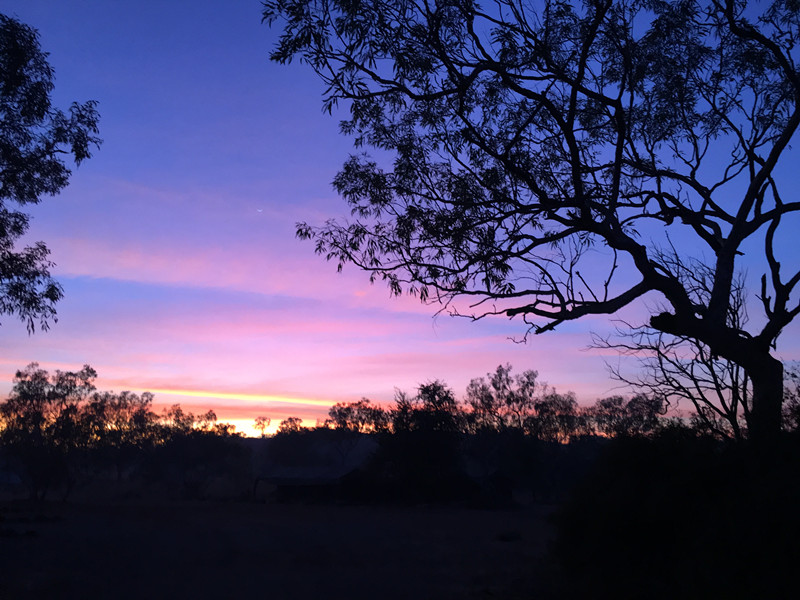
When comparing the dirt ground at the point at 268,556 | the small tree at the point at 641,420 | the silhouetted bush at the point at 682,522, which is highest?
the small tree at the point at 641,420

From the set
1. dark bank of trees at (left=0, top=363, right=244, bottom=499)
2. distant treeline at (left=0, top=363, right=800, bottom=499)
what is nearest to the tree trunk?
distant treeline at (left=0, top=363, right=800, bottom=499)

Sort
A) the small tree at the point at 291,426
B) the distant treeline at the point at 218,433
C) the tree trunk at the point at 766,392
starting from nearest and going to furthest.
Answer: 1. the tree trunk at the point at 766,392
2. the distant treeline at the point at 218,433
3. the small tree at the point at 291,426

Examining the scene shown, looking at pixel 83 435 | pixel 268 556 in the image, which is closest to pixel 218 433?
pixel 83 435

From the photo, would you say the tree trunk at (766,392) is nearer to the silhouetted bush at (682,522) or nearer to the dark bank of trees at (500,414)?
the silhouetted bush at (682,522)

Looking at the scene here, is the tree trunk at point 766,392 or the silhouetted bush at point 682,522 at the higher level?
the tree trunk at point 766,392

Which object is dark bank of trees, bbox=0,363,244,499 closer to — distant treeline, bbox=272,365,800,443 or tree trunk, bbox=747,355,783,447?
distant treeline, bbox=272,365,800,443

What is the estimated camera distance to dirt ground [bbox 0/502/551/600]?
12.5 m

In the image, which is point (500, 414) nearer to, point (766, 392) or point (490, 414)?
point (490, 414)

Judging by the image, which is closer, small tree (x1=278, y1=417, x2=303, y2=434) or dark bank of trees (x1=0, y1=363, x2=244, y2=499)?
dark bank of trees (x1=0, y1=363, x2=244, y2=499)

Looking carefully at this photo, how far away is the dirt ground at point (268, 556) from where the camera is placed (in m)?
12.5

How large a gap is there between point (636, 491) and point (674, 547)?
0.69m

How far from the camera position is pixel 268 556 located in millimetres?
17984

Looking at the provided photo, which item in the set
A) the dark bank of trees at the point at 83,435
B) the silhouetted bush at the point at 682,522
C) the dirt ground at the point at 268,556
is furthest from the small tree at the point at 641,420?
the dark bank of trees at the point at 83,435

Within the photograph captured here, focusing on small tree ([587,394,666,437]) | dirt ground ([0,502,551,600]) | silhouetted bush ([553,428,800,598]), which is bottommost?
dirt ground ([0,502,551,600])
